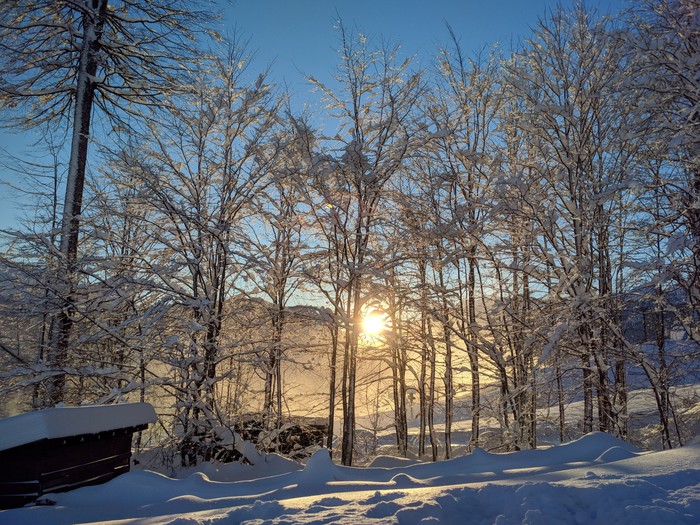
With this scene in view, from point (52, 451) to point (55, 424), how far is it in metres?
0.31

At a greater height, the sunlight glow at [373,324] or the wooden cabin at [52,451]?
the sunlight glow at [373,324]

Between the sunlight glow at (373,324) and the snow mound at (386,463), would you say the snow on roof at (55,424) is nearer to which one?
the snow mound at (386,463)

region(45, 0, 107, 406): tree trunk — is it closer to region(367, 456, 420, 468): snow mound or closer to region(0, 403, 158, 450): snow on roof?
region(0, 403, 158, 450): snow on roof

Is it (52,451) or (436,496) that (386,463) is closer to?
(436,496)

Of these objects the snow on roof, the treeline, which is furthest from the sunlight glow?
the snow on roof

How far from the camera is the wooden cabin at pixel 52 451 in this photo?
4008 mm

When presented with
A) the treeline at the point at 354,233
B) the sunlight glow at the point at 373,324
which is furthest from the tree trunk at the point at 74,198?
the sunlight glow at the point at 373,324

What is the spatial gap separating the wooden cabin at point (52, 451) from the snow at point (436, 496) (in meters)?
0.18

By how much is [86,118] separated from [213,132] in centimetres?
237

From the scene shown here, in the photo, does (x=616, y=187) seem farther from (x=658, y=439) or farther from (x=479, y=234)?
(x=658, y=439)

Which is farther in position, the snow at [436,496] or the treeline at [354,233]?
the treeline at [354,233]

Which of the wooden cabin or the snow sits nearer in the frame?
the snow

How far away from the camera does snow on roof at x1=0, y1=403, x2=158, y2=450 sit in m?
3.99

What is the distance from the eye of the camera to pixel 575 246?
8.16m
